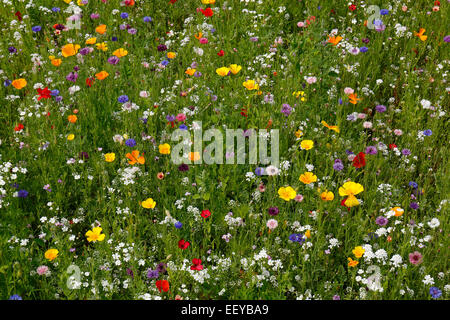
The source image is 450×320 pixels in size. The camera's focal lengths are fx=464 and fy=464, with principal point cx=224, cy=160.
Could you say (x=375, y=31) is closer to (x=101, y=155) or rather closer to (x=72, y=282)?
(x=101, y=155)

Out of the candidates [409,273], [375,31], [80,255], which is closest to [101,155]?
[80,255]

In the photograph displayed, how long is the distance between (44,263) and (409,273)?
6.62 ft

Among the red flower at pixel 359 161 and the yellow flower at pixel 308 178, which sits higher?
the red flower at pixel 359 161

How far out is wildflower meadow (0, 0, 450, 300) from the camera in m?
2.53

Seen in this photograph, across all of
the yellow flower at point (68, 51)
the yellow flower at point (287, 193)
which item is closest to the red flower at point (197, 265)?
the yellow flower at point (287, 193)

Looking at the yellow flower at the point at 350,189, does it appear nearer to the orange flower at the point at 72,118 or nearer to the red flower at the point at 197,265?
the red flower at the point at 197,265

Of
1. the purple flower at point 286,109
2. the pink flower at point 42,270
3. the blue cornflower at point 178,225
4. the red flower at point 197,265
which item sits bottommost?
the pink flower at point 42,270

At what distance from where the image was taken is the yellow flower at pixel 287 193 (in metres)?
2.77

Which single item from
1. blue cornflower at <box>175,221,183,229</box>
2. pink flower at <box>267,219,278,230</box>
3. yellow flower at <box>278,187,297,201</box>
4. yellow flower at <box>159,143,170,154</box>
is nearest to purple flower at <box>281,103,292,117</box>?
yellow flower at <box>278,187,297,201</box>

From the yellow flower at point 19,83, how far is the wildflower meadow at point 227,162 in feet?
0.11

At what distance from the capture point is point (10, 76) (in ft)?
13.1

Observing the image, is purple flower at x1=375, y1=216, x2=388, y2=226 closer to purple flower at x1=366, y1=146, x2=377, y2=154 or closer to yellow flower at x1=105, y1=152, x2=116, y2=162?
purple flower at x1=366, y1=146, x2=377, y2=154
